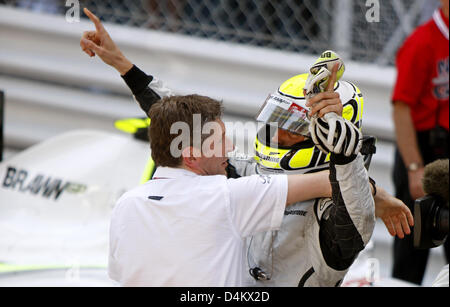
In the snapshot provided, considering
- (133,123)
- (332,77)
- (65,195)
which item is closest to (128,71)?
(133,123)

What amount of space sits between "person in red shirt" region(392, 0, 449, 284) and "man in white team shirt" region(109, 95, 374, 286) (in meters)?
1.53

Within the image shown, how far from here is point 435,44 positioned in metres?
2.90

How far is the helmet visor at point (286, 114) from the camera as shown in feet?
5.22

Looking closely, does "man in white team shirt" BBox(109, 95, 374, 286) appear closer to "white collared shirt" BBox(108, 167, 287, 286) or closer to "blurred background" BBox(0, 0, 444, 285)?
"white collared shirt" BBox(108, 167, 287, 286)

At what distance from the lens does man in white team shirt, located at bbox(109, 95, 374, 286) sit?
4.71 ft

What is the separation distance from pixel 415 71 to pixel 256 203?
170cm

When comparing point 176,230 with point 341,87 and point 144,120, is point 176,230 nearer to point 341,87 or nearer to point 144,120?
point 341,87

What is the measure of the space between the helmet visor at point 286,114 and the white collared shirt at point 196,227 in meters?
0.17

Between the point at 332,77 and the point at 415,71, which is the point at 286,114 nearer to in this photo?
the point at 332,77

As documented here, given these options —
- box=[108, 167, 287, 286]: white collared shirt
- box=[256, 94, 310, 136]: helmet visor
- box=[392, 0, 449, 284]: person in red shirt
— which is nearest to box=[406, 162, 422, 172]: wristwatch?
box=[392, 0, 449, 284]: person in red shirt

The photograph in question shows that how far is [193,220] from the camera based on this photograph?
1439 mm
